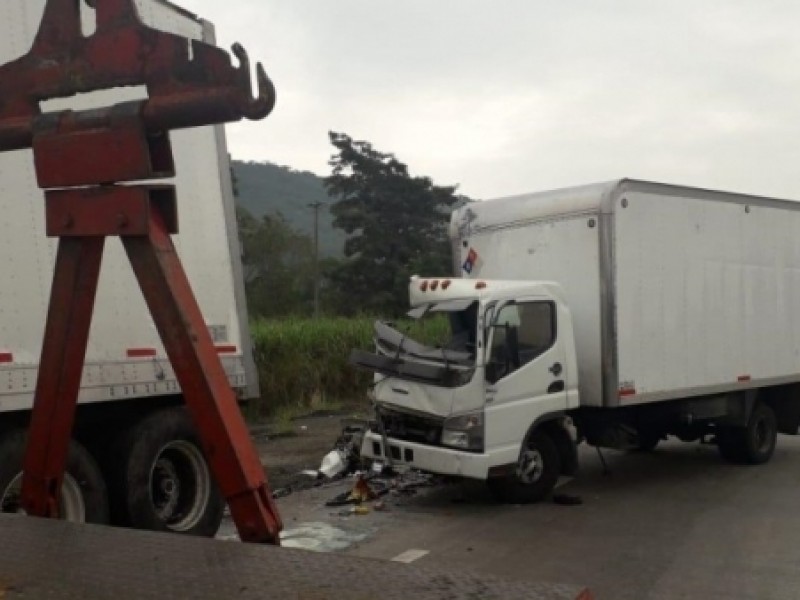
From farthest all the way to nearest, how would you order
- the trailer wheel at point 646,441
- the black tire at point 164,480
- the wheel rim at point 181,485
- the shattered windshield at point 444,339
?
1. the trailer wheel at point 646,441
2. the shattered windshield at point 444,339
3. the wheel rim at point 181,485
4. the black tire at point 164,480

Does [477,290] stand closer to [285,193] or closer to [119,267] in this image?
[119,267]

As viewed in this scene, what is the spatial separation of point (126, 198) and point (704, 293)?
30.2ft

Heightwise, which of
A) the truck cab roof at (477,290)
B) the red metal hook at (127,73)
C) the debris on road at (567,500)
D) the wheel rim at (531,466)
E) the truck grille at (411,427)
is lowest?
the debris on road at (567,500)

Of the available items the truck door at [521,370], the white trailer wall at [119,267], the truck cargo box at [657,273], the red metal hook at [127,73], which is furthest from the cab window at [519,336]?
the red metal hook at [127,73]

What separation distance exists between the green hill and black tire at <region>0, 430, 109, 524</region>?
8008 centimetres

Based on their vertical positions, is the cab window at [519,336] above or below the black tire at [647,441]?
above

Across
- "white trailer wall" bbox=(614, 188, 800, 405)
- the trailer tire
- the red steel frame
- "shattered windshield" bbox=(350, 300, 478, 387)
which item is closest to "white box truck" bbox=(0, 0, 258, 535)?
the red steel frame

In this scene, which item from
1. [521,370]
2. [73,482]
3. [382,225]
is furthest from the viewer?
[382,225]

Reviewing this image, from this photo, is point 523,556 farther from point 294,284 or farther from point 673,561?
point 294,284

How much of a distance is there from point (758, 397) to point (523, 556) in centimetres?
648

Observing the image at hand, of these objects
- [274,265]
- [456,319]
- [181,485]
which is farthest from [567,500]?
[274,265]

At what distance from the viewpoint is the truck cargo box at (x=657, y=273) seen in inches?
408

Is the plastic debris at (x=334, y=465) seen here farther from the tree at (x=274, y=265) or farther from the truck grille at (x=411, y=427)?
the tree at (x=274, y=265)

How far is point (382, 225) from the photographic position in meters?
45.6
